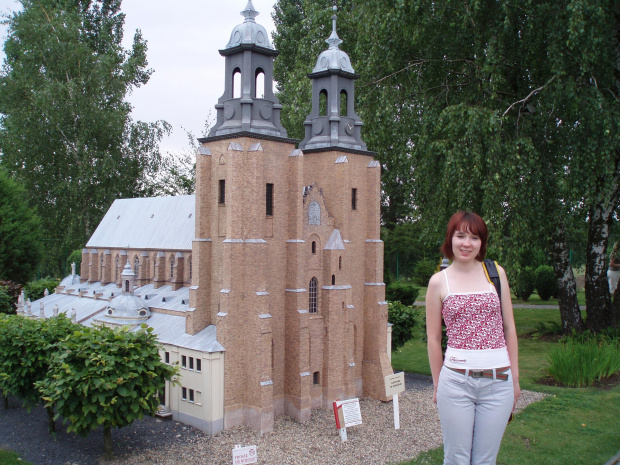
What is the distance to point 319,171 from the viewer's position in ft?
72.6

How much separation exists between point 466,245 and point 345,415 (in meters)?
12.9

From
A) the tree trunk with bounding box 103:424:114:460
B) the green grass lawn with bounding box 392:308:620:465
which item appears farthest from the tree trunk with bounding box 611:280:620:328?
the tree trunk with bounding box 103:424:114:460

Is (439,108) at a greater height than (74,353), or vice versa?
(439,108)

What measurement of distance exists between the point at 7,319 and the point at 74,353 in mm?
5677

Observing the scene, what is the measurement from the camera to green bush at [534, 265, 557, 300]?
47.2 m

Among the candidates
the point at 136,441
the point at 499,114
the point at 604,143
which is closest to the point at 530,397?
the point at 604,143

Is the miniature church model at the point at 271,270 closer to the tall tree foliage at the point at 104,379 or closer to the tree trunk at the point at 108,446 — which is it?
the tall tree foliage at the point at 104,379

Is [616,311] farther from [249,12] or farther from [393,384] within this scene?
[249,12]

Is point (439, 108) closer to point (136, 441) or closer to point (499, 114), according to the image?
point (499, 114)

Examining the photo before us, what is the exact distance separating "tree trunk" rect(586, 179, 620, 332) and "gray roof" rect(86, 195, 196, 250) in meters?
18.8

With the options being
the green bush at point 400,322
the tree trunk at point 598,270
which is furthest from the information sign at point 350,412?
the tree trunk at point 598,270

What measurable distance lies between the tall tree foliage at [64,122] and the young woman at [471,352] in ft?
126

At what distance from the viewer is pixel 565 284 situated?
27719 mm

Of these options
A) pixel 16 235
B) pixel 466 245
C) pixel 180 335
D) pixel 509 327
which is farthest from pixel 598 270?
pixel 16 235
